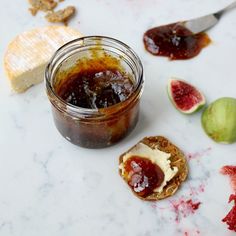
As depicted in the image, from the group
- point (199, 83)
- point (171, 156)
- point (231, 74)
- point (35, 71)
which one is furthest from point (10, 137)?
point (231, 74)

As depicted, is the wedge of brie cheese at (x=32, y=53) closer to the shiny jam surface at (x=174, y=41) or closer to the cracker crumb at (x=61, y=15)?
the cracker crumb at (x=61, y=15)

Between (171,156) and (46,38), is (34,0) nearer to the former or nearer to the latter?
(46,38)

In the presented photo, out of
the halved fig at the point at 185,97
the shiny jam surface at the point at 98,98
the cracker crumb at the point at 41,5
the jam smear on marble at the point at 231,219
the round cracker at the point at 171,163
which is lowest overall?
the jam smear on marble at the point at 231,219

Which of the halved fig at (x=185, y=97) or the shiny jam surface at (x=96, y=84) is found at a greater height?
the shiny jam surface at (x=96, y=84)

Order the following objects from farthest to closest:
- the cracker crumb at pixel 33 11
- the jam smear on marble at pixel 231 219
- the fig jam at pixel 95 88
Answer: the cracker crumb at pixel 33 11 → the fig jam at pixel 95 88 → the jam smear on marble at pixel 231 219

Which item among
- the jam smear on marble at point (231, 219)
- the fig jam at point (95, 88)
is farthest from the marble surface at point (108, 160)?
the fig jam at point (95, 88)

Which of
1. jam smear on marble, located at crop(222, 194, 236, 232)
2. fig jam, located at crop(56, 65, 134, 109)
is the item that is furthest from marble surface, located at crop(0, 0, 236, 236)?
fig jam, located at crop(56, 65, 134, 109)

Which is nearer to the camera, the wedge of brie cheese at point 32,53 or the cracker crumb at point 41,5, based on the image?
the wedge of brie cheese at point 32,53
